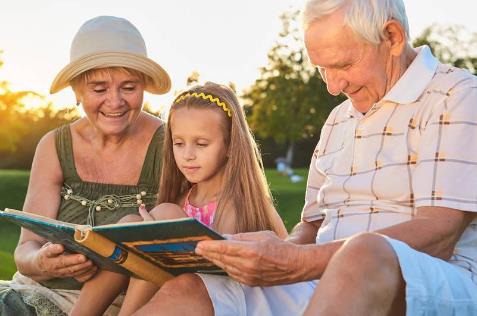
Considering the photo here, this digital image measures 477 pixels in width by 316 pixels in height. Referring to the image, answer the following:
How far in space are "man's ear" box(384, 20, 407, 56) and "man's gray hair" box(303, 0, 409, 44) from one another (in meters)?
0.02

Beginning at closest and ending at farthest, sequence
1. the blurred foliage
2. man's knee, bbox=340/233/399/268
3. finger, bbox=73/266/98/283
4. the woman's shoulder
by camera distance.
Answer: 1. man's knee, bbox=340/233/399/268
2. finger, bbox=73/266/98/283
3. the woman's shoulder
4. the blurred foliage

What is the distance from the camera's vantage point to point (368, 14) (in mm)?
3516

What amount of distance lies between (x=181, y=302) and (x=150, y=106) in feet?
11.2

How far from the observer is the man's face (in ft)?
11.6

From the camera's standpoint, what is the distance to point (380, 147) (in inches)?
142

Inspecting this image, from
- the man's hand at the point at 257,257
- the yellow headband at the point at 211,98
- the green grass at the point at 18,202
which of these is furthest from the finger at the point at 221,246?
the green grass at the point at 18,202

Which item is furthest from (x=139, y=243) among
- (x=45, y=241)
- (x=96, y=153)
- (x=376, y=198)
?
(x=96, y=153)

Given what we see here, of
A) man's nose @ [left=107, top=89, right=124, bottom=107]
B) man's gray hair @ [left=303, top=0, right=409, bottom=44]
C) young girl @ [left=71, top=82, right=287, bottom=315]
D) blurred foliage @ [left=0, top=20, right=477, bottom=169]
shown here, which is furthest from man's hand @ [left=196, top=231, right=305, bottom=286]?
blurred foliage @ [left=0, top=20, right=477, bottom=169]

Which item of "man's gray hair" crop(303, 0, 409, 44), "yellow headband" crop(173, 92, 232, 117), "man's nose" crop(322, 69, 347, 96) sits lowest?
"yellow headband" crop(173, 92, 232, 117)

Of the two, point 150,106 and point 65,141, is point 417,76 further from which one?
point 150,106

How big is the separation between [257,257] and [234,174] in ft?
4.25

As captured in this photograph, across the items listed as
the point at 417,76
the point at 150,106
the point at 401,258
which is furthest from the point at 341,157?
the point at 150,106

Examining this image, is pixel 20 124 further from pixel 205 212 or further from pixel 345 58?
pixel 345 58

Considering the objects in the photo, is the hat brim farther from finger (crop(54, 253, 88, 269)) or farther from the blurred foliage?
the blurred foliage
